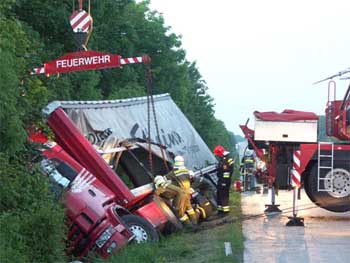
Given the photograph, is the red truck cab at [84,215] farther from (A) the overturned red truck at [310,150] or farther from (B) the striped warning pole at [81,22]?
(A) the overturned red truck at [310,150]

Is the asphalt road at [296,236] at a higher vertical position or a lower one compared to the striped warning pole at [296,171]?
lower

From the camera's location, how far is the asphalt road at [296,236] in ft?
38.7

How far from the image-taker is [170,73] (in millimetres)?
48594

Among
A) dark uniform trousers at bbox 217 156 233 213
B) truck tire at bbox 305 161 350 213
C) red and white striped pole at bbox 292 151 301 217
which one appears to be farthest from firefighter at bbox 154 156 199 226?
truck tire at bbox 305 161 350 213

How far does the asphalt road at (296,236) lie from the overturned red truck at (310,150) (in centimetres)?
66

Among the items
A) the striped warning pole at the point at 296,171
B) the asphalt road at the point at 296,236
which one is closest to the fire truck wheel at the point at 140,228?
the asphalt road at the point at 296,236

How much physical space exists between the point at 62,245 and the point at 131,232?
6.48ft

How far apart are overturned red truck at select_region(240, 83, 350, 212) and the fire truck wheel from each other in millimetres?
5175

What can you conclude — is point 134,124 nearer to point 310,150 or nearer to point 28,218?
point 310,150

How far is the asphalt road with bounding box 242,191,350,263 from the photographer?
464 inches

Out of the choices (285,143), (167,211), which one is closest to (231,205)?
(285,143)

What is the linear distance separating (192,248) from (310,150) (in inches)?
204

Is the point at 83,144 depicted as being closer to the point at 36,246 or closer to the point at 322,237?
the point at 36,246

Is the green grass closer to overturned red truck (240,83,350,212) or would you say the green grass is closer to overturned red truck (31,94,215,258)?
overturned red truck (31,94,215,258)
